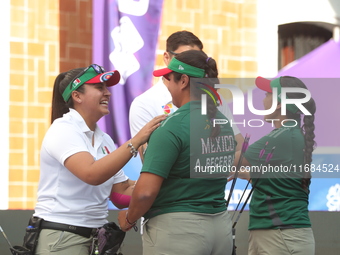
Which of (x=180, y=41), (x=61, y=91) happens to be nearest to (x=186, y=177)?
(x=61, y=91)

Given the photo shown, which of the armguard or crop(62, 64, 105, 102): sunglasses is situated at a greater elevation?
crop(62, 64, 105, 102): sunglasses

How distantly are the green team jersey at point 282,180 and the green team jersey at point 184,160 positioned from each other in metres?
1.04

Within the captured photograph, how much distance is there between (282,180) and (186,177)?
1.26 meters

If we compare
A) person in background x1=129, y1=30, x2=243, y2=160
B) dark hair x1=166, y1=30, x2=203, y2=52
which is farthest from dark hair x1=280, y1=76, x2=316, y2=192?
dark hair x1=166, y1=30, x2=203, y2=52

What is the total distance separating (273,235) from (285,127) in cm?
72

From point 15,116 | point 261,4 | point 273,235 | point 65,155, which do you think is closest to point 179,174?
point 65,155

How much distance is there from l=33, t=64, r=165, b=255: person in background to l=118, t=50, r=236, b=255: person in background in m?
0.17

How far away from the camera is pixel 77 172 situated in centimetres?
338

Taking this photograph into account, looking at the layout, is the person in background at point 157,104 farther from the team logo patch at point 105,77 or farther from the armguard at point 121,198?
the team logo patch at point 105,77

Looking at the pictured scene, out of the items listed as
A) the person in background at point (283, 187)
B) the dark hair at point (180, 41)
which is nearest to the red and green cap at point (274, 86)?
the person in background at point (283, 187)

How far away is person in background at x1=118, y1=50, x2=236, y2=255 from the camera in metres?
3.19

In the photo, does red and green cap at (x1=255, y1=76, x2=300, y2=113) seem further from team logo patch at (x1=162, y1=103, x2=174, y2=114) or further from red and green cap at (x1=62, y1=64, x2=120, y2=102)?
red and green cap at (x1=62, y1=64, x2=120, y2=102)

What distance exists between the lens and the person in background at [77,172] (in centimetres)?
334

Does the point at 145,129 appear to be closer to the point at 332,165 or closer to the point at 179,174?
the point at 179,174
